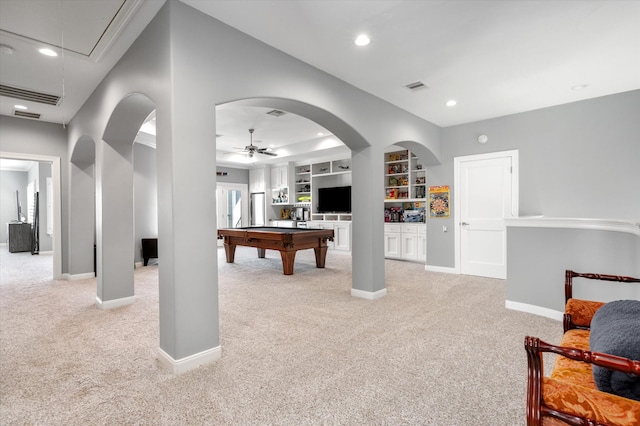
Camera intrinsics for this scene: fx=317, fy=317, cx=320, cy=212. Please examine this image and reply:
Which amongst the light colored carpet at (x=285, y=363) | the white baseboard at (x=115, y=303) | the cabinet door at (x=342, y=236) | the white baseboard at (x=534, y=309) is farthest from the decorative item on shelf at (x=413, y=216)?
the white baseboard at (x=115, y=303)

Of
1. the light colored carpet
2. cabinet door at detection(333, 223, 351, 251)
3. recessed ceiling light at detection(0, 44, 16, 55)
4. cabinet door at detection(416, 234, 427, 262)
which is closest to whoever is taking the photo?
the light colored carpet

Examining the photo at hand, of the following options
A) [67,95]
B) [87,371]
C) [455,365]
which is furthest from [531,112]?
[67,95]

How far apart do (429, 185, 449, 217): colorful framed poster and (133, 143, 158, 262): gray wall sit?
552cm

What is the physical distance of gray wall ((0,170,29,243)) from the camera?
35.7ft

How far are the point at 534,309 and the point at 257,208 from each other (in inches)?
335

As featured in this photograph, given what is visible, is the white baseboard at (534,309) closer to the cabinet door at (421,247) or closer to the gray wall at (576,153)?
the gray wall at (576,153)

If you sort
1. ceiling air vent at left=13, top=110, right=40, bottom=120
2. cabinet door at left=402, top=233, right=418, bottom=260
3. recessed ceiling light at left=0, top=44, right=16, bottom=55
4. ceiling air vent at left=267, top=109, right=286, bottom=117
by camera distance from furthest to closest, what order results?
cabinet door at left=402, top=233, right=418, bottom=260, ceiling air vent at left=267, top=109, right=286, bottom=117, ceiling air vent at left=13, top=110, right=40, bottom=120, recessed ceiling light at left=0, top=44, right=16, bottom=55

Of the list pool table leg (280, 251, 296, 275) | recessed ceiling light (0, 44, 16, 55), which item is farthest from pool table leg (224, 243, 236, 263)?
recessed ceiling light (0, 44, 16, 55)

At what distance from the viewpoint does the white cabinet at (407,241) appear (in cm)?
687

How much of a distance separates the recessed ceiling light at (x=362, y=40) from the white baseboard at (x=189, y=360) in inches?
115

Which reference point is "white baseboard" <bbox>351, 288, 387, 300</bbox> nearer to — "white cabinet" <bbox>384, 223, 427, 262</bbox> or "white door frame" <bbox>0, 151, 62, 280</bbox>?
"white cabinet" <bbox>384, 223, 427, 262</bbox>

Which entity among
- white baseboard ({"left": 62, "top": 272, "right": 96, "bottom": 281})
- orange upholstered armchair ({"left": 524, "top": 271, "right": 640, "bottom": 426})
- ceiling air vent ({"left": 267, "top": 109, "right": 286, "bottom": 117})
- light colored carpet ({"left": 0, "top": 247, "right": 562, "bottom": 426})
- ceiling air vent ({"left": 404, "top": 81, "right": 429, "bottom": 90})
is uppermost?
ceiling air vent ({"left": 267, "top": 109, "right": 286, "bottom": 117})

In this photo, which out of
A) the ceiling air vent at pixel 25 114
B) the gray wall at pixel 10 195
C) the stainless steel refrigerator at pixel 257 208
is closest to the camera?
the ceiling air vent at pixel 25 114

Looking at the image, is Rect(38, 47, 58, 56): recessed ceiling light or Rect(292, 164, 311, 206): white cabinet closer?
Rect(38, 47, 58, 56): recessed ceiling light
